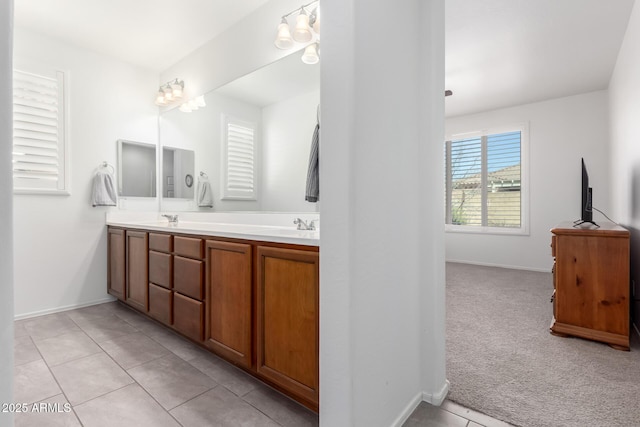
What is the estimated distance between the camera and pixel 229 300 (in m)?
1.75

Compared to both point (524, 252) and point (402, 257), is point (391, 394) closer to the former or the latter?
point (402, 257)

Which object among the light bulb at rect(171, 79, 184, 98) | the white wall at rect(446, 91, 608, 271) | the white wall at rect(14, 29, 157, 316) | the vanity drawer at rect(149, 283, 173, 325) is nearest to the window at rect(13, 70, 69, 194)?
the white wall at rect(14, 29, 157, 316)

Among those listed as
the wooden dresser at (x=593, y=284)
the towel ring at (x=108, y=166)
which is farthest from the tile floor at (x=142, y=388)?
the towel ring at (x=108, y=166)

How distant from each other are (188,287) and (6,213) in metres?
1.68

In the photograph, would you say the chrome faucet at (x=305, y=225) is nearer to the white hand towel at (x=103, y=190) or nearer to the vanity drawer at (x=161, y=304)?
the vanity drawer at (x=161, y=304)

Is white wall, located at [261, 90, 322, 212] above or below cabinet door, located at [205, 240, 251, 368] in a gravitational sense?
above

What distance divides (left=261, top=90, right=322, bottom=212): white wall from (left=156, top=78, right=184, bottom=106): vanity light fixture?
142cm

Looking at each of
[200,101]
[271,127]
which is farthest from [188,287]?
[200,101]

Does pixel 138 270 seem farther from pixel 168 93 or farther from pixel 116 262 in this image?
pixel 168 93

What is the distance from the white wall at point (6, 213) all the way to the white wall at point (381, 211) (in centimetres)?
83

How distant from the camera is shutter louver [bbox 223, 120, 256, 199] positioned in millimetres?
2684

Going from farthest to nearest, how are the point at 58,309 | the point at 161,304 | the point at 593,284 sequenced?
the point at 58,309 < the point at 161,304 < the point at 593,284

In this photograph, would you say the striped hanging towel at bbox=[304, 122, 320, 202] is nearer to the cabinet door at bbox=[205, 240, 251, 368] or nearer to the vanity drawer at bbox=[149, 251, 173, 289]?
the cabinet door at bbox=[205, 240, 251, 368]

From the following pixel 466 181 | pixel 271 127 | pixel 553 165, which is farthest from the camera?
pixel 466 181
